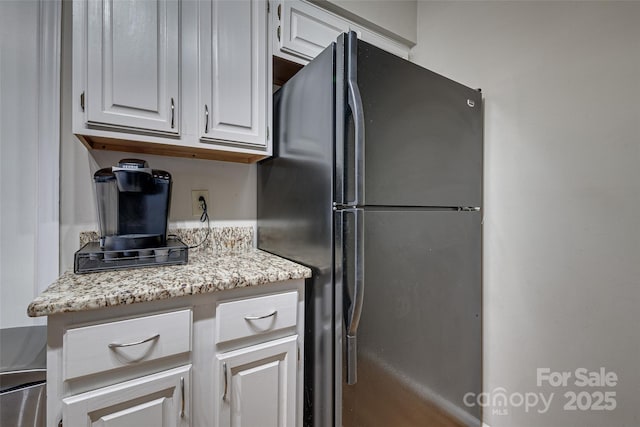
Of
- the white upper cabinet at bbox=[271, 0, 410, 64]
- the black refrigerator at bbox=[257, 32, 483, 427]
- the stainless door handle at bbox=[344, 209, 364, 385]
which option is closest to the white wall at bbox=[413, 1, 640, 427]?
the black refrigerator at bbox=[257, 32, 483, 427]

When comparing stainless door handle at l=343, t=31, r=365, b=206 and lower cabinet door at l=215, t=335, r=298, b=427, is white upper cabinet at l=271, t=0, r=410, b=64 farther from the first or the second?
lower cabinet door at l=215, t=335, r=298, b=427

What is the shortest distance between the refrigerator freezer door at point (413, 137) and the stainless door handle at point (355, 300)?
0.09 m

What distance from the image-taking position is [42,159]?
1.13 m

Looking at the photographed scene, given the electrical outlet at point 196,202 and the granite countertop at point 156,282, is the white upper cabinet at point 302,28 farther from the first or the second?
the granite countertop at point 156,282

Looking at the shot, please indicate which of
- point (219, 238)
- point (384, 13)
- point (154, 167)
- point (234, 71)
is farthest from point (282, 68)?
point (219, 238)

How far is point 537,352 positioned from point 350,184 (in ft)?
3.94

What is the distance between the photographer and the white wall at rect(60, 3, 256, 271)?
1.18 meters

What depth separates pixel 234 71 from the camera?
4.05 ft

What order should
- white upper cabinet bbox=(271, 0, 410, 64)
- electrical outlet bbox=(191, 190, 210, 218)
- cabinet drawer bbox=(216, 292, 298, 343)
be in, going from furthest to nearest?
electrical outlet bbox=(191, 190, 210, 218), white upper cabinet bbox=(271, 0, 410, 64), cabinet drawer bbox=(216, 292, 298, 343)

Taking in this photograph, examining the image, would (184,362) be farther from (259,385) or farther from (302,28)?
(302,28)

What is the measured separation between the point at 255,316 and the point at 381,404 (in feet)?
1.91

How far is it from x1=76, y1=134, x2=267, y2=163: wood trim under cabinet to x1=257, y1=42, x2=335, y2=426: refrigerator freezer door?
0.24 m

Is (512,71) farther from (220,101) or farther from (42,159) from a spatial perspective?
(42,159)

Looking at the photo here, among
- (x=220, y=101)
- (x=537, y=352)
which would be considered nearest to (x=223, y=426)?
(x=220, y=101)
